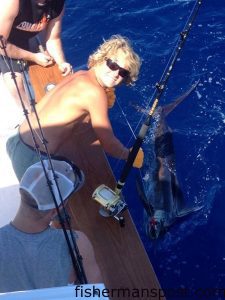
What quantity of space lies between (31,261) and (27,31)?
2539mm

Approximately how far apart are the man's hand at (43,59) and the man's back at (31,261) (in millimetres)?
2418

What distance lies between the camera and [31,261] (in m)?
2.11

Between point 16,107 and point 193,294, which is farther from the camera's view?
point 16,107

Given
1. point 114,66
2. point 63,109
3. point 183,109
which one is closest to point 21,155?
point 63,109

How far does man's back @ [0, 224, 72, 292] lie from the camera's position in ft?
6.89

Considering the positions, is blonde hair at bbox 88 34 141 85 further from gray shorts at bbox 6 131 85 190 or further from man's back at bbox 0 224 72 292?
man's back at bbox 0 224 72 292

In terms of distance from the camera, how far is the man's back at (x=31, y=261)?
2.10 metres

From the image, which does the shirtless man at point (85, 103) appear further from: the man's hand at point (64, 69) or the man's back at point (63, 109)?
Result: the man's hand at point (64, 69)

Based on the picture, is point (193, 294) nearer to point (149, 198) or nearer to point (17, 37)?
point (149, 198)

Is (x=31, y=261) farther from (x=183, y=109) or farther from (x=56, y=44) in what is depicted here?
(x=183, y=109)

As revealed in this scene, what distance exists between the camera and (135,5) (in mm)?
6547

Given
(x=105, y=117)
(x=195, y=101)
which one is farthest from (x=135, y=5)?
(x=105, y=117)

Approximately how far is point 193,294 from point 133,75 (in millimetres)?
2083

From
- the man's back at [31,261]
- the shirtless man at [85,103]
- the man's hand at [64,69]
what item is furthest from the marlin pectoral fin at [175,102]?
the man's back at [31,261]
